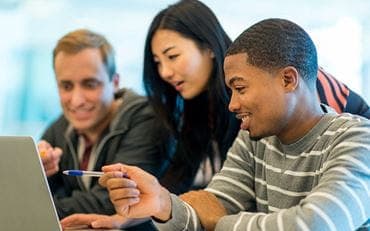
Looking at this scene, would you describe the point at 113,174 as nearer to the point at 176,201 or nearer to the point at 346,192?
the point at 176,201

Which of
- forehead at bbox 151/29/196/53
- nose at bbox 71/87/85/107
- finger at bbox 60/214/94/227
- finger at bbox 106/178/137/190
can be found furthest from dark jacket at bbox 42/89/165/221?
finger at bbox 106/178/137/190

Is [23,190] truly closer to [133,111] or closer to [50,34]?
[133,111]

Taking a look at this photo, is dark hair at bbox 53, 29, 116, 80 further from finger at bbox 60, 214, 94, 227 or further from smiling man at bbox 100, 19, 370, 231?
smiling man at bbox 100, 19, 370, 231

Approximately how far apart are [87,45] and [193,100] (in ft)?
1.20

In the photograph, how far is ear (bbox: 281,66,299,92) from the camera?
1048 millimetres

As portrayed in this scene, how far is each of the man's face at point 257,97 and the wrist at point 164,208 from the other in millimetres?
182

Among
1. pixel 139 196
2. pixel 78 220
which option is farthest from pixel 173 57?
pixel 139 196

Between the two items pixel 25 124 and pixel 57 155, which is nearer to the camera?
pixel 57 155

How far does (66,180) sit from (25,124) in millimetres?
713

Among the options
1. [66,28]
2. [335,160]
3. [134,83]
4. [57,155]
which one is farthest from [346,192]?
[66,28]

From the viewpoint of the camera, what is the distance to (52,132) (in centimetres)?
200

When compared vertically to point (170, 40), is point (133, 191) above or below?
below

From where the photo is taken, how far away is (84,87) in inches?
70.6

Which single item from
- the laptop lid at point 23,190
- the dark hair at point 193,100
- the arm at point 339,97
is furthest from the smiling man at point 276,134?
the dark hair at point 193,100
